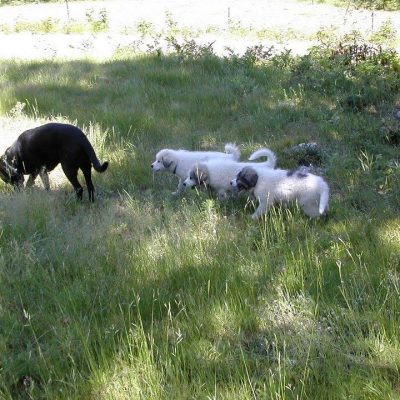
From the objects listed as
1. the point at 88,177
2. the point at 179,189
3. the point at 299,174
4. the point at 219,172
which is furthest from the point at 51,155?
the point at 299,174

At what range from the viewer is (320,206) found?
502cm

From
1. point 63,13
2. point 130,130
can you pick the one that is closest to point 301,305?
point 130,130

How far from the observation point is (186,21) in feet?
Result: 73.2

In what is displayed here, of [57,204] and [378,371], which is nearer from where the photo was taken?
[378,371]

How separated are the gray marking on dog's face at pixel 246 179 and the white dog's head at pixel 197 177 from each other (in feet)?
2.09

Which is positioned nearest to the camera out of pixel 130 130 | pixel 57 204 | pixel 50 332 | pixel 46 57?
pixel 50 332

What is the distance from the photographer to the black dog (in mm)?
6090

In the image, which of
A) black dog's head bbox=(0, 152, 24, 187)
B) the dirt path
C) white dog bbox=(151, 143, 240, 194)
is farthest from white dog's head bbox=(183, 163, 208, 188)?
the dirt path

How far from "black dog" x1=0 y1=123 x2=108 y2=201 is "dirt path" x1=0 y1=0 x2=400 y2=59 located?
22.4 feet

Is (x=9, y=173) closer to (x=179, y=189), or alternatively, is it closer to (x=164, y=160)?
(x=164, y=160)

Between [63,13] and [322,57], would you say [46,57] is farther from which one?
[63,13]

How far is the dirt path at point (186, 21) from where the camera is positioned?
14977mm

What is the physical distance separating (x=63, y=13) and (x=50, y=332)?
24574 mm

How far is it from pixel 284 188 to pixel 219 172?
105cm
